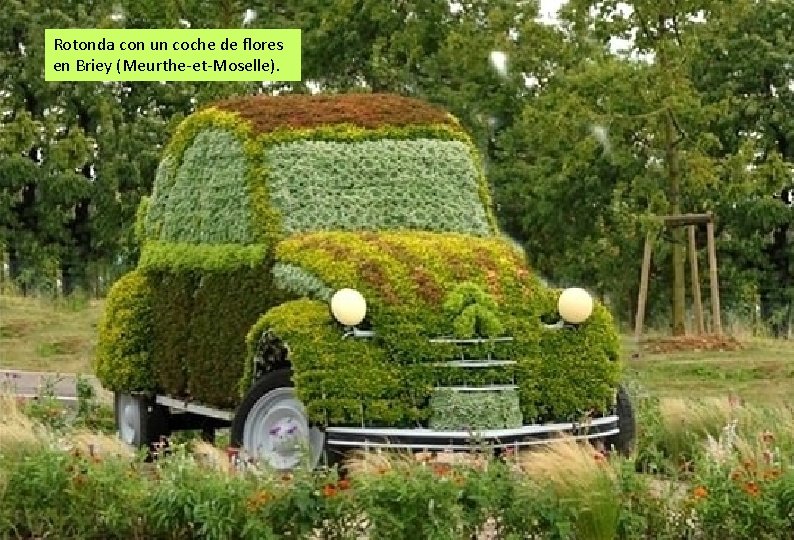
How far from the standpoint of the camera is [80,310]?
2583cm

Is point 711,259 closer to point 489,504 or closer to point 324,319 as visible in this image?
point 324,319

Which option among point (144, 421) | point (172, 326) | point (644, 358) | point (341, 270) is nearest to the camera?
point (341, 270)

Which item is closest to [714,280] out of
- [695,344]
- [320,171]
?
[695,344]

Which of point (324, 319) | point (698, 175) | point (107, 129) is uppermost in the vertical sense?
point (107, 129)

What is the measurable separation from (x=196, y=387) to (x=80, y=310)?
641 inches

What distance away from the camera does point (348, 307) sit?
818cm

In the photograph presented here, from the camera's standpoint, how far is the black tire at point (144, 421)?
11305mm

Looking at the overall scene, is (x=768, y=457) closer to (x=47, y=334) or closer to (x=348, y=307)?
(x=348, y=307)

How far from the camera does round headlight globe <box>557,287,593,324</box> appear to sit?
8.71 m

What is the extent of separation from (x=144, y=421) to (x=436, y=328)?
3.73 meters

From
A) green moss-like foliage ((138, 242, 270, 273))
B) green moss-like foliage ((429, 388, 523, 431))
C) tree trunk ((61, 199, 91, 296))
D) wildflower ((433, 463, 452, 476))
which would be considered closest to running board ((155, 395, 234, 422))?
green moss-like foliage ((138, 242, 270, 273))

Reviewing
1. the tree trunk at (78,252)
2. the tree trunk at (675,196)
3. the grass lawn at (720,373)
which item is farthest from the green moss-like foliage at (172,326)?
the tree trunk at (78,252)

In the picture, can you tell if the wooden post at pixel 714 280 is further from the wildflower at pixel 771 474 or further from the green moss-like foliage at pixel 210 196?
the wildflower at pixel 771 474

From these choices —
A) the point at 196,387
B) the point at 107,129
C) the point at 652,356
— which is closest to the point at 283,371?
the point at 196,387
